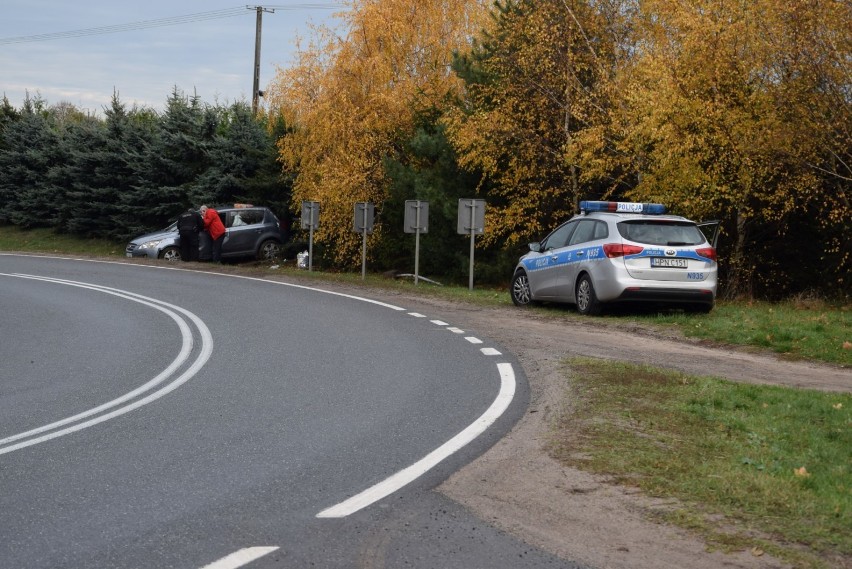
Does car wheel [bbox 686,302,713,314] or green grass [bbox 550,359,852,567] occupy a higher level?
car wheel [bbox 686,302,713,314]

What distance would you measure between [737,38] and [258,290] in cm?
1114

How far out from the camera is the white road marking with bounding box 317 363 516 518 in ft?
19.2

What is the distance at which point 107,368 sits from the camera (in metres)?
11.8

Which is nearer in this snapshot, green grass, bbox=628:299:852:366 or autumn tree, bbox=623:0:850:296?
green grass, bbox=628:299:852:366

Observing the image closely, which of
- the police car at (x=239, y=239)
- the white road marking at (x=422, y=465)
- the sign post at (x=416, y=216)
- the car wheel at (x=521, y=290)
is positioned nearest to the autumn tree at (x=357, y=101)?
the police car at (x=239, y=239)

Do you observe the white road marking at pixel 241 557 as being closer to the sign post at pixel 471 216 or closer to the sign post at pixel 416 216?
the sign post at pixel 471 216

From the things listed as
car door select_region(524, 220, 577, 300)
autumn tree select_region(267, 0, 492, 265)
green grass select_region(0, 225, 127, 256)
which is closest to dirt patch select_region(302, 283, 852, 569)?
car door select_region(524, 220, 577, 300)

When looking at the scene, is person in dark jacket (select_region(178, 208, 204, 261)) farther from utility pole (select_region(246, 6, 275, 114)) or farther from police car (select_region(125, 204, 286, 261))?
utility pole (select_region(246, 6, 275, 114))

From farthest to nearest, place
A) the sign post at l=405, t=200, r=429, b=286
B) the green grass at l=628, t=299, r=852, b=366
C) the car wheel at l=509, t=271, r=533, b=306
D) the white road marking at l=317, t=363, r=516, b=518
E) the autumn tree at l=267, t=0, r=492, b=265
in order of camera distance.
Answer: the autumn tree at l=267, t=0, r=492, b=265 < the sign post at l=405, t=200, r=429, b=286 < the car wheel at l=509, t=271, r=533, b=306 < the green grass at l=628, t=299, r=852, b=366 < the white road marking at l=317, t=363, r=516, b=518

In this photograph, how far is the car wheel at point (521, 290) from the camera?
66.8 feet

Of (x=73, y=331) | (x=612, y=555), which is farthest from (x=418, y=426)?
(x=73, y=331)

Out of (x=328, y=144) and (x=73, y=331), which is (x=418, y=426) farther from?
(x=328, y=144)

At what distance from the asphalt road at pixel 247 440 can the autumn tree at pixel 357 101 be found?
17.7 meters

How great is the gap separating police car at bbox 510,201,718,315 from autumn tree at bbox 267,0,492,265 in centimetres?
1567
